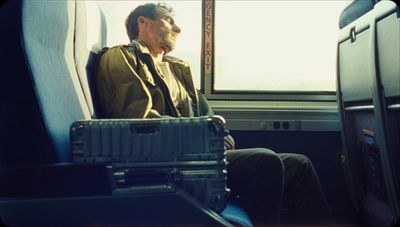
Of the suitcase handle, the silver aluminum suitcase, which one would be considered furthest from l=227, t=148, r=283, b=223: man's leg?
the suitcase handle

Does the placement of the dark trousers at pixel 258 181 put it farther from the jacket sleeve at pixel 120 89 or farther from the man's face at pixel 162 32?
the man's face at pixel 162 32

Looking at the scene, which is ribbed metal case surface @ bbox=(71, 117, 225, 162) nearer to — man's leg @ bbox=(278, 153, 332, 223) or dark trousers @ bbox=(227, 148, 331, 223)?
dark trousers @ bbox=(227, 148, 331, 223)

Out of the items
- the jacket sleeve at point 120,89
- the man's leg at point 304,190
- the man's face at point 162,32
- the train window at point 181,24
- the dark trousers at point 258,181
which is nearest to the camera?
the dark trousers at point 258,181

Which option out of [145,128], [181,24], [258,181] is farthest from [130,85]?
[181,24]

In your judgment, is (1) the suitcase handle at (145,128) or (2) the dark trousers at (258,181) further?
(2) the dark trousers at (258,181)

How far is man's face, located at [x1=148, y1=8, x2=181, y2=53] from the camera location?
2.08m

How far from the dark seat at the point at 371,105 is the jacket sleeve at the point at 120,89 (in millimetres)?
881

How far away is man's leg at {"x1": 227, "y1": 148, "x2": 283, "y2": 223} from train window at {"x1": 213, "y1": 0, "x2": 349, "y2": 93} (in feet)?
A: 4.54

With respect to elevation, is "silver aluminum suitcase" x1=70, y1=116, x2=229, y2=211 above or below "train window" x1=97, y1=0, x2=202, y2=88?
below

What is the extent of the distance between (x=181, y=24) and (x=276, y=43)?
2.00 ft

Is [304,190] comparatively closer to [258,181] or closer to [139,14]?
[258,181]

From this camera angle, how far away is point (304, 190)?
1819 millimetres

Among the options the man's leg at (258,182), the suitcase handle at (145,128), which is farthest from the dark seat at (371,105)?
the suitcase handle at (145,128)

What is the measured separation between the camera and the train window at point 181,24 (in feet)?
9.00
